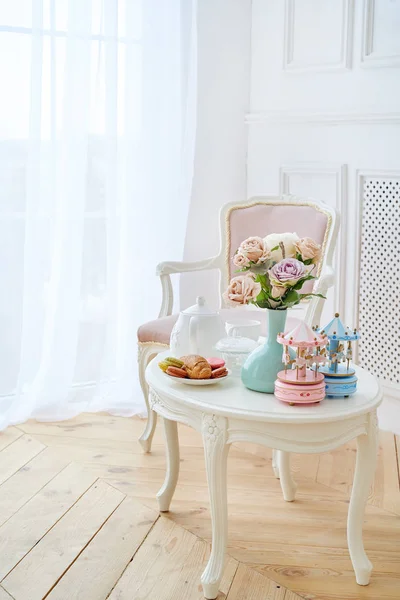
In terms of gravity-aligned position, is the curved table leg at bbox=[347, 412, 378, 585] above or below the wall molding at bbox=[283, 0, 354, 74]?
below

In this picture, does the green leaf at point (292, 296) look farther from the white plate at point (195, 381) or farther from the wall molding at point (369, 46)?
the wall molding at point (369, 46)

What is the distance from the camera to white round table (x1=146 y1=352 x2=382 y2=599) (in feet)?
7.03

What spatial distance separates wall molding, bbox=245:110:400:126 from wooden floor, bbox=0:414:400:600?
4.34 feet

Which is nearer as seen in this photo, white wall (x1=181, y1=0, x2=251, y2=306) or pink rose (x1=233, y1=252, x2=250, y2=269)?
pink rose (x1=233, y1=252, x2=250, y2=269)

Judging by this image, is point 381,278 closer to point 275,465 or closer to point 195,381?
point 275,465

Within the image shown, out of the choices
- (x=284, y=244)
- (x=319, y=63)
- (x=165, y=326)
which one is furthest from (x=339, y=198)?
(x=284, y=244)

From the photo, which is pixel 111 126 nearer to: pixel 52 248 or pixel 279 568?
pixel 52 248

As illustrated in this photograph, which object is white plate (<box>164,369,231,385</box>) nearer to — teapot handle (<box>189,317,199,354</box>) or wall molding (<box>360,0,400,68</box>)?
teapot handle (<box>189,317,199,354</box>)

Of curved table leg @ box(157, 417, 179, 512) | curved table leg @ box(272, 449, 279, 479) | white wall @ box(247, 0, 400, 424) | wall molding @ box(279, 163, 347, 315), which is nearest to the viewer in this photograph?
curved table leg @ box(157, 417, 179, 512)

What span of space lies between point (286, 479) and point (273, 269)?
954mm

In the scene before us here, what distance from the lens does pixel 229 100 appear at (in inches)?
157

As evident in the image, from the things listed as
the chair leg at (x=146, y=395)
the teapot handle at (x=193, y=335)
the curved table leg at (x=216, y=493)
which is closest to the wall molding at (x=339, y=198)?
the chair leg at (x=146, y=395)

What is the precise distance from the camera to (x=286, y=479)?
2861 mm

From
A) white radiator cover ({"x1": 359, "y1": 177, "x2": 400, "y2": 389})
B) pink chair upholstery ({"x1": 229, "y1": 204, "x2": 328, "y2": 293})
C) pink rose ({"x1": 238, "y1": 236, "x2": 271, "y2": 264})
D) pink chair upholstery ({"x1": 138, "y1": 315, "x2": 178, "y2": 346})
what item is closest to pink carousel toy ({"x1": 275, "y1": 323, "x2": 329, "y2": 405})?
pink rose ({"x1": 238, "y1": 236, "x2": 271, "y2": 264})
